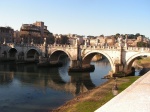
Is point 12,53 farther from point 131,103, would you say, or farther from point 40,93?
point 131,103

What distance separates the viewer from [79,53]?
43406 millimetres

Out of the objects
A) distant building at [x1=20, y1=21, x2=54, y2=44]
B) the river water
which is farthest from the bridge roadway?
distant building at [x1=20, y1=21, x2=54, y2=44]

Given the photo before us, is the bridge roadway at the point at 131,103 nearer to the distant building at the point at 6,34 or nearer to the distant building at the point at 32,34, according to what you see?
the distant building at the point at 6,34

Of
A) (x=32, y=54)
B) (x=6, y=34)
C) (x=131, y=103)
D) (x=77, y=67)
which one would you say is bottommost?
(x=131, y=103)

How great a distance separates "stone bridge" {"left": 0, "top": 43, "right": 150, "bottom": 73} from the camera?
35.9m

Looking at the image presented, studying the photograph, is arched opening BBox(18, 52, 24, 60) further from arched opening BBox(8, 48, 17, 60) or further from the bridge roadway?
the bridge roadway

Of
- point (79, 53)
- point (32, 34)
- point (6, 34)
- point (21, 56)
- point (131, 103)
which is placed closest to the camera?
point (131, 103)

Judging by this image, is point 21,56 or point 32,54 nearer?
point 21,56

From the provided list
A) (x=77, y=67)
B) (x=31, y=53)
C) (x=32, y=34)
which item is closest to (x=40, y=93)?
(x=77, y=67)

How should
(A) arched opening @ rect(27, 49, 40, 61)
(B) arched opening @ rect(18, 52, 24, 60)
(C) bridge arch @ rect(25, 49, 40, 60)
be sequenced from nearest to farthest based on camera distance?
1. (C) bridge arch @ rect(25, 49, 40, 60)
2. (B) arched opening @ rect(18, 52, 24, 60)
3. (A) arched opening @ rect(27, 49, 40, 61)

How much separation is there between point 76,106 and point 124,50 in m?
19.9

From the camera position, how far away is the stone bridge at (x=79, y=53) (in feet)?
118

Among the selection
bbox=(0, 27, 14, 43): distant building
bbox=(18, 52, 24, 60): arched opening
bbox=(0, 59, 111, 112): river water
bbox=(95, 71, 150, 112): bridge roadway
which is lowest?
bbox=(0, 59, 111, 112): river water

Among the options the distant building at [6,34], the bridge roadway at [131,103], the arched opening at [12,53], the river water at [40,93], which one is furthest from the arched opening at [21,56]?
the bridge roadway at [131,103]
